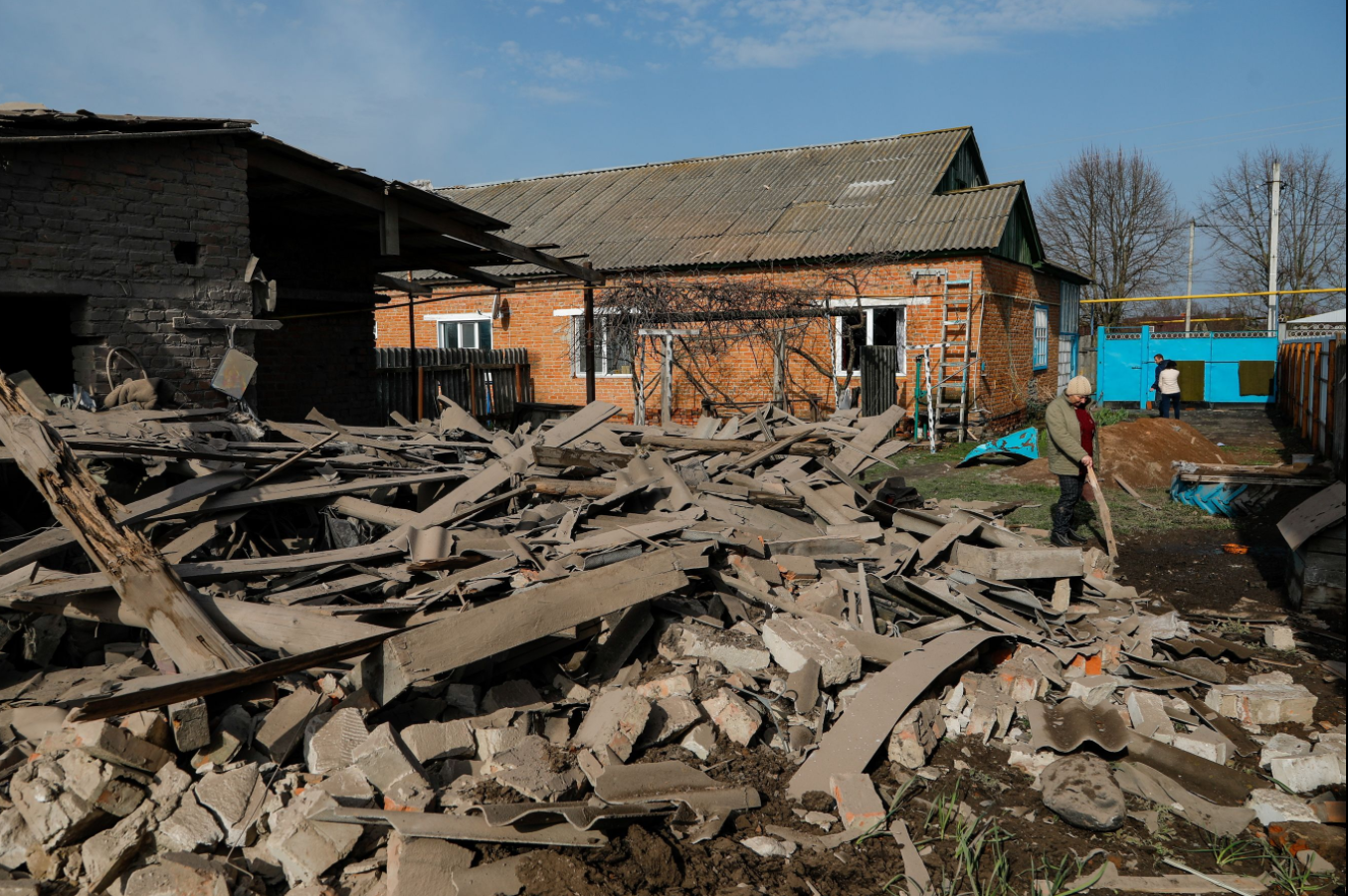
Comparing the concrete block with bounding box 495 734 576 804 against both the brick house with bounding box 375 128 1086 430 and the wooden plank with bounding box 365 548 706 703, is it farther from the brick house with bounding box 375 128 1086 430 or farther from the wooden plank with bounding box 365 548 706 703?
the brick house with bounding box 375 128 1086 430

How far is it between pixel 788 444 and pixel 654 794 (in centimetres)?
520

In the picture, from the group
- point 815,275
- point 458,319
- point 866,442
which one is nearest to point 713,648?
point 866,442

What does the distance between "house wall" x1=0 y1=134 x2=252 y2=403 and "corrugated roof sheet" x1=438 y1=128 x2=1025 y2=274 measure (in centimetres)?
1086

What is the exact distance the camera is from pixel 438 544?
5.32 metres

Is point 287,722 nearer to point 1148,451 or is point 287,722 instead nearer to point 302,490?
point 302,490

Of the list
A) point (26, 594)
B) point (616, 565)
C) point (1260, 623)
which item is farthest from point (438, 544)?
point (1260, 623)

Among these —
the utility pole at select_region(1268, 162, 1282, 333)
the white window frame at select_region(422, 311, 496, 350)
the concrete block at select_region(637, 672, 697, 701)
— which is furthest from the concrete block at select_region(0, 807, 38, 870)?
the utility pole at select_region(1268, 162, 1282, 333)

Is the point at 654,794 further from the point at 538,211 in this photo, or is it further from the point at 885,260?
the point at 538,211

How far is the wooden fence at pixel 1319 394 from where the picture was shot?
405 inches

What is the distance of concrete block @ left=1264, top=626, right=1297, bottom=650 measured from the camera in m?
5.81

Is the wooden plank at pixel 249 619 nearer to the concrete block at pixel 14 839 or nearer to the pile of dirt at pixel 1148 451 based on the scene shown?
the concrete block at pixel 14 839

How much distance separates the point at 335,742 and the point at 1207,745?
400 centimetres

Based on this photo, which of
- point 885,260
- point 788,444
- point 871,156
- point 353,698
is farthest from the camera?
point 871,156

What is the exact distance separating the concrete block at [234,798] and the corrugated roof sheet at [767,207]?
A: 15090 millimetres
